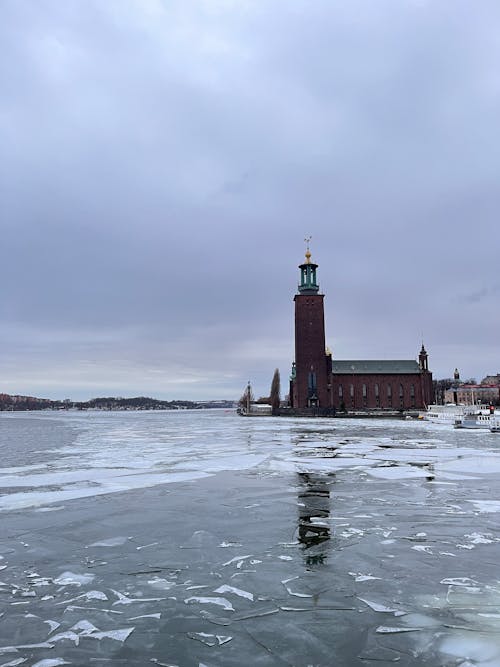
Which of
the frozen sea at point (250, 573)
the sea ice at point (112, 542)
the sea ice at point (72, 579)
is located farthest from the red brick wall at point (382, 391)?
the sea ice at point (72, 579)

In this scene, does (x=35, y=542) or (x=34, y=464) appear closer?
(x=35, y=542)

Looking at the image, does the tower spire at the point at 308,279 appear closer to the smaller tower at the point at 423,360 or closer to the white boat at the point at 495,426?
the smaller tower at the point at 423,360

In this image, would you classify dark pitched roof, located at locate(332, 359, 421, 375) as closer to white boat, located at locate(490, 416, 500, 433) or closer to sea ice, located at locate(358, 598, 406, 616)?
white boat, located at locate(490, 416, 500, 433)

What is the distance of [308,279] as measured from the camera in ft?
353

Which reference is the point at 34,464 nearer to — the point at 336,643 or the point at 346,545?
the point at 346,545

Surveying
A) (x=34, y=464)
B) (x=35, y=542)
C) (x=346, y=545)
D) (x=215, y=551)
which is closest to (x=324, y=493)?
(x=346, y=545)

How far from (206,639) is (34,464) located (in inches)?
696

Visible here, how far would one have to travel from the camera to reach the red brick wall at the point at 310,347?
103750 millimetres

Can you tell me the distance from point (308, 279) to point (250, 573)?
102 meters

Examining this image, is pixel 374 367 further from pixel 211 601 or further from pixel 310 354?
pixel 211 601

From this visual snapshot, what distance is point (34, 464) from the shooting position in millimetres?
20609

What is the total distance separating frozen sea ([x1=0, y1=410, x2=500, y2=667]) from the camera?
514 centimetres

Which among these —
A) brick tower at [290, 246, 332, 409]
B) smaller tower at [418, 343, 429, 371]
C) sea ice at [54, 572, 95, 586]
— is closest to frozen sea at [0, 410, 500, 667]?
sea ice at [54, 572, 95, 586]

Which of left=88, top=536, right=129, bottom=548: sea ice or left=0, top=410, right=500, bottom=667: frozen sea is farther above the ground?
left=0, top=410, right=500, bottom=667: frozen sea
